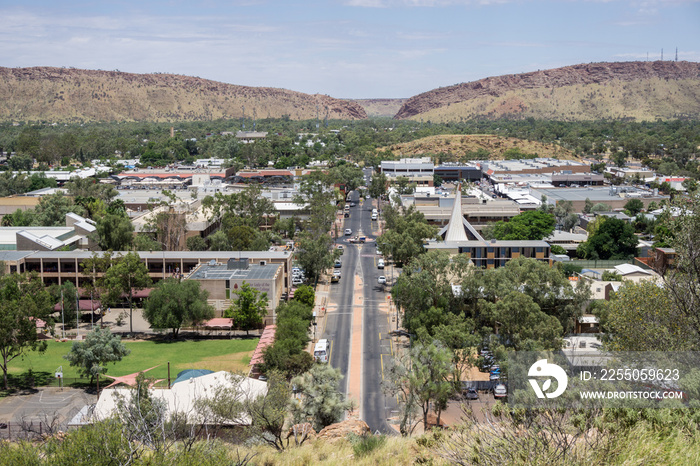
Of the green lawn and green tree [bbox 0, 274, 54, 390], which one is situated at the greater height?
green tree [bbox 0, 274, 54, 390]

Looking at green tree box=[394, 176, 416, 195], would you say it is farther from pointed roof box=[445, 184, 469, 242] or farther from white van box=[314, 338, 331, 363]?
white van box=[314, 338, 331, 363]

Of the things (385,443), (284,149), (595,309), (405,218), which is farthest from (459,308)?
(284,149)

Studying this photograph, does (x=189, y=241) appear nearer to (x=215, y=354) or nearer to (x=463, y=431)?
(x=215, y=354)

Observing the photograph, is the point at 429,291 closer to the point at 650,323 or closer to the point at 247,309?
the point at 247,309

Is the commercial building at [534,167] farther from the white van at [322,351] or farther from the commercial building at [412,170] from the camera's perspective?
the white van at [322,351]

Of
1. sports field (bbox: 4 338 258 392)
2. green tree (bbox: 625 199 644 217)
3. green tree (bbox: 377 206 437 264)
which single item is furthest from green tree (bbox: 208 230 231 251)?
green tree (bbox: 625 199 644 217)

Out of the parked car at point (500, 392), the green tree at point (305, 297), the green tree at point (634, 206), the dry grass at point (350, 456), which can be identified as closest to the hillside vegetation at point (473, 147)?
the green tree at point (634, 206)
